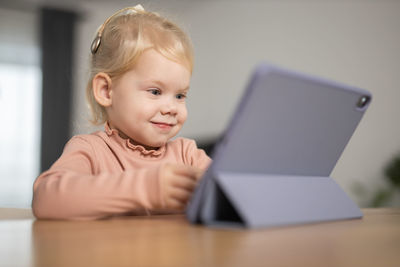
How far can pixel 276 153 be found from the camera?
643 millimetres

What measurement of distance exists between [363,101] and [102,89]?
0.58m

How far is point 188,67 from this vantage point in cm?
104

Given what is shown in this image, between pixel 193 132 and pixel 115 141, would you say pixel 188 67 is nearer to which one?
pixel 115 141

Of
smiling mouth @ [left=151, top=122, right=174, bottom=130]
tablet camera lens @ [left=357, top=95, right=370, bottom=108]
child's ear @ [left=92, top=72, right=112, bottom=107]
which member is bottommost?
smiling mouth @ [left=151, top=122, right=174, bottom=130]

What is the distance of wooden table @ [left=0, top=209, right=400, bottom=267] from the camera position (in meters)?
0.38

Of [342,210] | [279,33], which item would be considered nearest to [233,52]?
[279,33]

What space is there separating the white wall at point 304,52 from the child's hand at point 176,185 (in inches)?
118

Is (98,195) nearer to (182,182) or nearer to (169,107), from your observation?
(182,182)

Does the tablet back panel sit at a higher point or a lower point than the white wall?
higher

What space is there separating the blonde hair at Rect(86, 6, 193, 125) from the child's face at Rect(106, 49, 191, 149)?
19 mm

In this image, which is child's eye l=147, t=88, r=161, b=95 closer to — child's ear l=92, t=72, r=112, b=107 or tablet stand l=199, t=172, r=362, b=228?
child's ear l=92, t=72, r=112, b=107

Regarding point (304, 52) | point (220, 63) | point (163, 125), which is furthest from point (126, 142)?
point (220, 63)

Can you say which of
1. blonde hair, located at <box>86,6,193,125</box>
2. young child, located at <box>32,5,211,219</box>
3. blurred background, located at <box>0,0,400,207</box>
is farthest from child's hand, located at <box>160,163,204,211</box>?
blurred background, located at <box>0,0,400,207</box>

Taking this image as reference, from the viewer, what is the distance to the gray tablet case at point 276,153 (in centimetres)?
56
